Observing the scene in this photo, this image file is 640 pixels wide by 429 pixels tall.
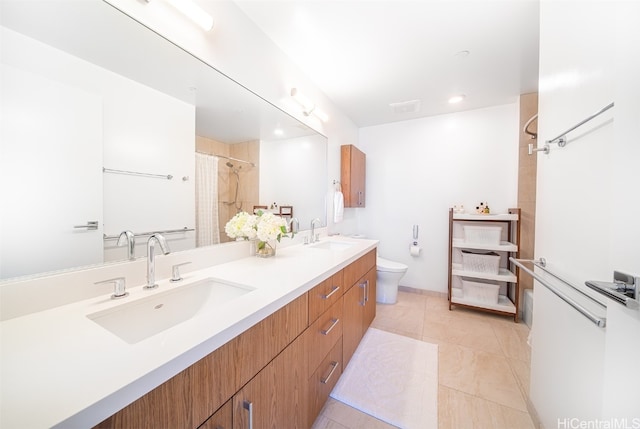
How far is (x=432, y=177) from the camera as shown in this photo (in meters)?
3.01

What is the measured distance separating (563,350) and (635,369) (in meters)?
0.56

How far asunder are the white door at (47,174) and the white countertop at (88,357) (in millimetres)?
189

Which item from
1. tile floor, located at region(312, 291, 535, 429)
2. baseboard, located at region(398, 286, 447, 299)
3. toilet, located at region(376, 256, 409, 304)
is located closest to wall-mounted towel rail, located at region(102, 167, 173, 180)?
tile floor, located at region(312, 291, 535, 429)

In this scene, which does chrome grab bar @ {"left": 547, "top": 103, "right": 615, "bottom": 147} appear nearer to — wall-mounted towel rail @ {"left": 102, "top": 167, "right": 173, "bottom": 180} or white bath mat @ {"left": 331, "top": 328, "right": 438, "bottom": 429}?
white bath mat @ {"left": 331, "top": 328, "right": 438, "bottom": 429}

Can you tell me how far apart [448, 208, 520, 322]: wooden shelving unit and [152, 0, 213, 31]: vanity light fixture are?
8.96ft

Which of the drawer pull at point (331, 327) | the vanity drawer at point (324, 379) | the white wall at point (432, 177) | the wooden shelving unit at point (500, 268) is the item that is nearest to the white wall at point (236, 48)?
the white wall at point (432, 177)

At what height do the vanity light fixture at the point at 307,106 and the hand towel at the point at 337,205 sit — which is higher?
the vanity light fixture at the point at 307,106

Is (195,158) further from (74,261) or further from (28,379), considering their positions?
(28,379)

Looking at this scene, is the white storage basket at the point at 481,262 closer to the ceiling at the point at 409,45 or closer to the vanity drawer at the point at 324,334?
the ceiling at the point at 409,45

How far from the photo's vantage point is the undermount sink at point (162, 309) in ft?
2.51

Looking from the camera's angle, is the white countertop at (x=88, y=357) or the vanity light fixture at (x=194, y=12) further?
the vanity light fixture at (x=194, y=12)

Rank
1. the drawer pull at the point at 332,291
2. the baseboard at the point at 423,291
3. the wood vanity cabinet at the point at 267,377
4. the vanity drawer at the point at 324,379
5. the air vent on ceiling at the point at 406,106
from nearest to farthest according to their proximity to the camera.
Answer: the wood vanity cabinet at the point at 267,377 < the vanity drawer at the point at 324,379 < the drawer pull at the point at 332,291 < the air vent on ceiling at the point at 406,106 < the baseboard at the point at 423,291

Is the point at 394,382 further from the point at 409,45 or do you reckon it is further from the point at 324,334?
the point at 409,45
